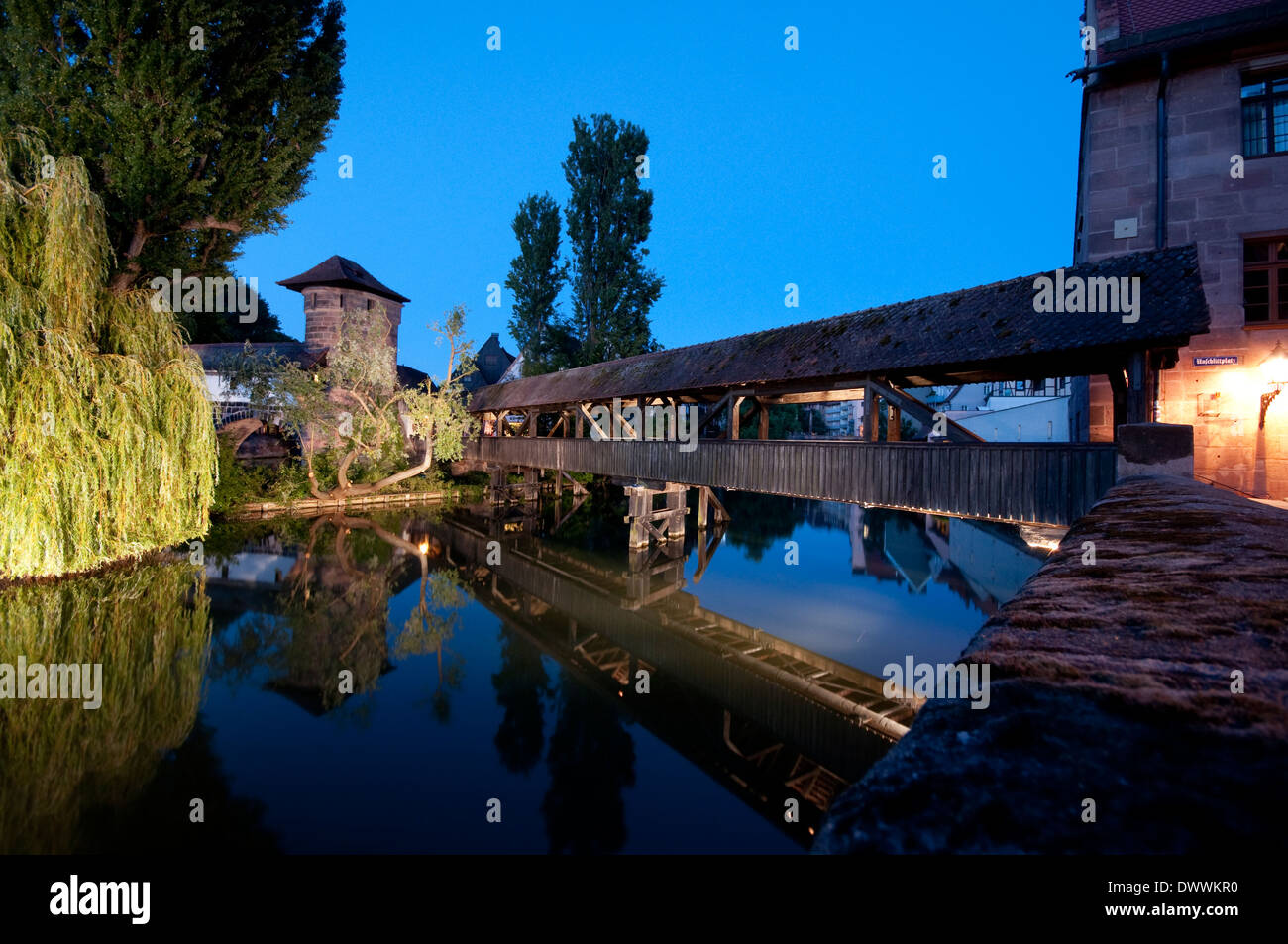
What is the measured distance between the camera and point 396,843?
4281 mm

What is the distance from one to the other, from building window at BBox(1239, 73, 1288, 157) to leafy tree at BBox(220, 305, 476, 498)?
60.1ft

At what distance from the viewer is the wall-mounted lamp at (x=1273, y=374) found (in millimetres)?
8047

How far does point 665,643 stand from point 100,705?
6.56 m

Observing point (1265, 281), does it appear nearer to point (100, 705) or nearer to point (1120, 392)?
point (1120, 392)

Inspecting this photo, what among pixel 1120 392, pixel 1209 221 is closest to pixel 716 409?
pixel 1120 392

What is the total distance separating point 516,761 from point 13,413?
7.96 metres

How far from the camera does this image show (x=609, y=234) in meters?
25.5

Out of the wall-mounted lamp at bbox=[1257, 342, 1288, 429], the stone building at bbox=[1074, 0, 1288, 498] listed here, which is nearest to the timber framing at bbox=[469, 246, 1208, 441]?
the stone building at bbox=[1074, 0, 1288, 498]

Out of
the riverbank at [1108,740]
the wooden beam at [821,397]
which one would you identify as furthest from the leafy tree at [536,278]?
the riverbank at [1108,740]

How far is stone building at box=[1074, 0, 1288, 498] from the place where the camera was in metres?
8.24

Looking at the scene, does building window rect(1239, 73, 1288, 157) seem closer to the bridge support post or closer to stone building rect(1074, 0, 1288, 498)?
stone building rect(1074, 0, 1288, 498)
